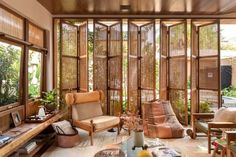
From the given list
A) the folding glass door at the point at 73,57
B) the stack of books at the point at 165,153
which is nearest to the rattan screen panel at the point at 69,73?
the folding glass door at the point at 73,57

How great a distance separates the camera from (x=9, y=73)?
400 centimetres

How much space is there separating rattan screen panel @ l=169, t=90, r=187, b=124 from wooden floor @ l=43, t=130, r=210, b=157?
109 centimetres

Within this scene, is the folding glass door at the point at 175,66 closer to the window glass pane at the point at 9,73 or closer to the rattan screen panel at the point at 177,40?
the rattan screen panel at the point at 177,40

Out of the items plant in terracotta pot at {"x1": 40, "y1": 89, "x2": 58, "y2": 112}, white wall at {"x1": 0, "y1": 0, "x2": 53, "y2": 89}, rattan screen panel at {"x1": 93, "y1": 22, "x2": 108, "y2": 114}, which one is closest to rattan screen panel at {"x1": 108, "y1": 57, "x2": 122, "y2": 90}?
rattan screen panel at {"x1": 93, "y1": 22, "x2": 108, "y2": 114}

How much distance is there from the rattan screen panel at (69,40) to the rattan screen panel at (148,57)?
5.50ft

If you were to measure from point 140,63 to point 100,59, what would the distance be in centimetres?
101

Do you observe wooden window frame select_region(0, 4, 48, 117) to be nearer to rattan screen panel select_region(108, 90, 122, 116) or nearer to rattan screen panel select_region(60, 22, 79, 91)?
rattan screen panel select_region(60, 22, 79, 91)

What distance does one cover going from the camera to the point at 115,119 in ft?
17.8

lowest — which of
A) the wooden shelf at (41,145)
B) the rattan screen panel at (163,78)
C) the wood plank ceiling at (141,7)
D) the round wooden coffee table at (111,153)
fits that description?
the wooden shelf at (41,145)

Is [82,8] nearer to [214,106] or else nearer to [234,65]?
[214,106]

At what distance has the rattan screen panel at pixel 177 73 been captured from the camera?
6319 mm

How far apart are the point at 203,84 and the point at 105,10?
2.98m

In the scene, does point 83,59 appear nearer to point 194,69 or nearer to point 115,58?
point 115,58

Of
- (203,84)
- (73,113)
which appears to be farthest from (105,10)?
(203,84)
